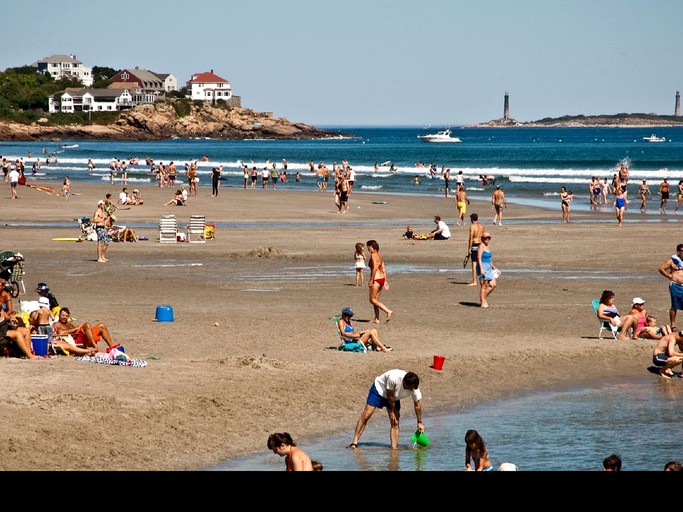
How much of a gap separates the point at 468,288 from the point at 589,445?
10.00 metres

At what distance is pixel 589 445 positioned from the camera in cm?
1114

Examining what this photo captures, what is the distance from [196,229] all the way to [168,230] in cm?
78

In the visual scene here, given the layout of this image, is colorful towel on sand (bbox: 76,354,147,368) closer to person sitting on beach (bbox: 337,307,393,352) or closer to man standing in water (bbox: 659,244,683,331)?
person sitting on beach (bbox: 337,307,393,352)

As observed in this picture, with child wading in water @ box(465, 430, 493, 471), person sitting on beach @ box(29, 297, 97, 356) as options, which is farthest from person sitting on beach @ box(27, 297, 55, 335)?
child wading in water @ box(465, 430, 493, 471)

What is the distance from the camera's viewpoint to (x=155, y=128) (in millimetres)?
181375

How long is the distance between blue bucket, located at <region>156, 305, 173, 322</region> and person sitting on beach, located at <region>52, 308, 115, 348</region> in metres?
2.37

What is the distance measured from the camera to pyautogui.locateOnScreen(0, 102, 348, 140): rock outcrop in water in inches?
6560

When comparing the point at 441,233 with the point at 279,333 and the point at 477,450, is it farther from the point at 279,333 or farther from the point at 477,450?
the point at 477,450

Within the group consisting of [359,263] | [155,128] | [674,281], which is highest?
[155,128]

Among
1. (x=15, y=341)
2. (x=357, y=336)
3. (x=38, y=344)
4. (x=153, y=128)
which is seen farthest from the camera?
(x=153, y=128)

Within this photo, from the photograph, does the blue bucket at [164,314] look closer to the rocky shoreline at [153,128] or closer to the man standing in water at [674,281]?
the man standing in water at [674,281]

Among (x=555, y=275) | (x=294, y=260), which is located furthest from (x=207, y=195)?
(x=555, y=275)

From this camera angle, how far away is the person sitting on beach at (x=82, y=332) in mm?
14055

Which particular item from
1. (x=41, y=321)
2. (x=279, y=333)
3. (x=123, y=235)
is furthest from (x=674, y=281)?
(x=123, y=235)
